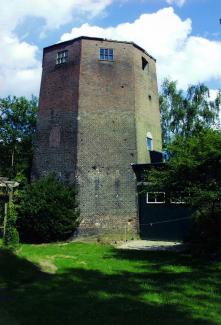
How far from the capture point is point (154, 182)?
19.3m

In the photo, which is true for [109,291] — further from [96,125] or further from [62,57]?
[62,57]

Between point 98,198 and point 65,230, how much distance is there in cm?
310

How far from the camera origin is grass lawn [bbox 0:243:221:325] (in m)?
8.23

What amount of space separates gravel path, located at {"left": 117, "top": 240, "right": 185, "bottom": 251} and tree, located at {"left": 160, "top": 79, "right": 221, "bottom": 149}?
15.5 meters

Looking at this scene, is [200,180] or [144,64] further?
[144,64]

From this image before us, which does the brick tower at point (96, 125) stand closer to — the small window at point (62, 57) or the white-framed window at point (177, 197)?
the small window at point (62, 57)

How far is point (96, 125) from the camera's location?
27.8 m

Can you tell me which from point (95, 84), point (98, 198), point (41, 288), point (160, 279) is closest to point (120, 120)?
point (95, 84)

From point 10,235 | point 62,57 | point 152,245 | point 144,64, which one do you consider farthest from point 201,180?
point 62,57

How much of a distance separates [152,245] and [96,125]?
29.5 ft

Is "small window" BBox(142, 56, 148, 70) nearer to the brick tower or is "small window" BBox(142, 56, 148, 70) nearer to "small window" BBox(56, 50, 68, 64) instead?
the brick tower

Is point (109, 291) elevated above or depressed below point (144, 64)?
below

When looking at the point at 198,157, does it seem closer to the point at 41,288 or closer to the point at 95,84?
the point at 41,288

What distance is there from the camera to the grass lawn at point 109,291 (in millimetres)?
8227
